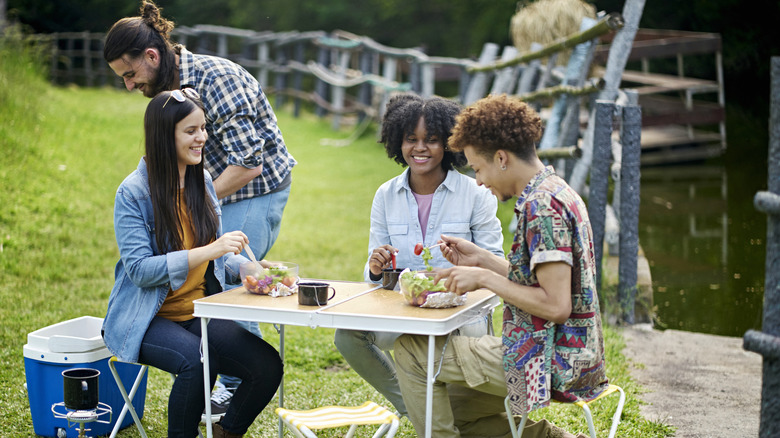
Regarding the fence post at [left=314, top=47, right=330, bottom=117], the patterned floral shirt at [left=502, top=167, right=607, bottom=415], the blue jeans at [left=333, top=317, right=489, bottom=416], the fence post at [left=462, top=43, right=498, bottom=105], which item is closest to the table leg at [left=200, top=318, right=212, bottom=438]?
the blue jeans at [left=333, top=317, right=489, bottom=416]

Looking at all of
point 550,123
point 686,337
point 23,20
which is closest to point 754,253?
point 550,123

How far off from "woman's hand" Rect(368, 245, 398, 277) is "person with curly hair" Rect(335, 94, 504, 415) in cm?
10

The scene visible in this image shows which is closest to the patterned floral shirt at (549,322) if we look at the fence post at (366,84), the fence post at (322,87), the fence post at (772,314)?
the fence post at (772,314)

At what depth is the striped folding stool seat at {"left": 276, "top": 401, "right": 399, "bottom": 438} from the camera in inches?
107

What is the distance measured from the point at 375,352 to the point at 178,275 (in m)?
0.92

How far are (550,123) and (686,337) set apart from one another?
2.96 m

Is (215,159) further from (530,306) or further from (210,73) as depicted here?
(530,306)

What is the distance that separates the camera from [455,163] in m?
3.69

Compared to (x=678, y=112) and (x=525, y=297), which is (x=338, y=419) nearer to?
(x=525, y=297)

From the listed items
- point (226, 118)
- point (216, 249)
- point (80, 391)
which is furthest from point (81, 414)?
point (226, 118)

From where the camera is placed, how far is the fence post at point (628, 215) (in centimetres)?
531

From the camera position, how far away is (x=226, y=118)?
3.75m

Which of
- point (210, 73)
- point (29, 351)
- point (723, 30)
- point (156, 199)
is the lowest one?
point (29, 351)

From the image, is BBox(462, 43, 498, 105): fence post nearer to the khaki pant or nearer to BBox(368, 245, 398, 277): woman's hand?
BBox(368, 245, 398, 277): woman's hand
